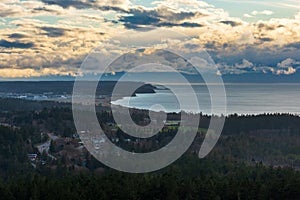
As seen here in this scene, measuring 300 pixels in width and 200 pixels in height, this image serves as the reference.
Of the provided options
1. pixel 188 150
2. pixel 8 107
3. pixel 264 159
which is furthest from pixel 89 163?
pixel 8 107

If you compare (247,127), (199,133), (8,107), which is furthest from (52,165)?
(8,107)

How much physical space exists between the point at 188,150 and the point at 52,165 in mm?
15852

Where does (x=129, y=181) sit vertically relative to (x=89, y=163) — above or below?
above

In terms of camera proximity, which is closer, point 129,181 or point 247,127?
point 129,181

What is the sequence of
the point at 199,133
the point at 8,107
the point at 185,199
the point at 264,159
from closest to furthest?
1. the point at 185,199
2. the point at 264,159
3. the point at 199,133
4. the point at 8,107

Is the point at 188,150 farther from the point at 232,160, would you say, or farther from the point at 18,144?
the point at 18,144

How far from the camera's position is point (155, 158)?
167ft

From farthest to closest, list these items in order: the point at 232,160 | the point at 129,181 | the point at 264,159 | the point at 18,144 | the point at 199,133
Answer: the point at 199,133 < the point at 18,144 < the point at 264,159 < the point at 232,160 < the point at 129,181

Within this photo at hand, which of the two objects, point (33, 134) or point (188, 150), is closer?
point (188, 150)

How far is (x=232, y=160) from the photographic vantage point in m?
50.3

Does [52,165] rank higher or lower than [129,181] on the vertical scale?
lower

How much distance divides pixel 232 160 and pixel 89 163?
15.9 m

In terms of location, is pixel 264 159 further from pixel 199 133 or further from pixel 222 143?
pixel 199 133


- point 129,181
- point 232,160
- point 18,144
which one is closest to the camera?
point 129,181
